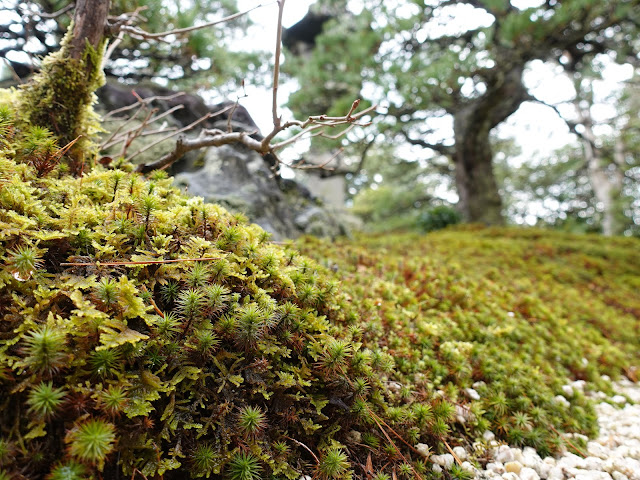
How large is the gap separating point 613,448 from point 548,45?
6.15 meters

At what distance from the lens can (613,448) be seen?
5.67ft

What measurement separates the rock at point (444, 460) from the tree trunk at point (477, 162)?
7449 millimetres

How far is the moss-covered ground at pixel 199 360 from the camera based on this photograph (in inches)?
33.1

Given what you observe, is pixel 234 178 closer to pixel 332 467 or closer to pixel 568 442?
pixel 332 467

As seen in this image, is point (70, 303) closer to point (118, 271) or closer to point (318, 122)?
point (118, 271)

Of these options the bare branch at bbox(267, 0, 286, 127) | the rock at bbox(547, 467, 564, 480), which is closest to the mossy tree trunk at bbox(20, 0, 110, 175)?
the bare branch at bbox(267, 0, 286, 127)

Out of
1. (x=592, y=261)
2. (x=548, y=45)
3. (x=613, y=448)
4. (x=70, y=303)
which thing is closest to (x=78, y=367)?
(x=70, y=303)

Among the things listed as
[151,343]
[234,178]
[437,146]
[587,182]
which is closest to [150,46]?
[234,178]

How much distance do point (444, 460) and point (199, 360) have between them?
0.99m

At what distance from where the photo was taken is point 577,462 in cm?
154

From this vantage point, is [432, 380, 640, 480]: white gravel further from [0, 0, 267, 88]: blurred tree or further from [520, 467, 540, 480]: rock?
[0, 0, 267, 88]: blurred tree

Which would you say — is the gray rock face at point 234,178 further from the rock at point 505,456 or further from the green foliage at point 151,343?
the rock at point 505,456

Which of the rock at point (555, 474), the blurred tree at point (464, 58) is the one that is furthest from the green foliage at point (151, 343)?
the blurred tree at point (464, 58)

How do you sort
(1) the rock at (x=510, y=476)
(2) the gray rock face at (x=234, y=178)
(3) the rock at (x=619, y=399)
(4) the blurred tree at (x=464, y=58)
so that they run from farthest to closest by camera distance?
(4) the blurred tree at (x=464, y=58), (2) the gray rock face at (x=234, y=178), (3) the rock at (x=619, y=399), (1) the rock at (x=510, y=476)
